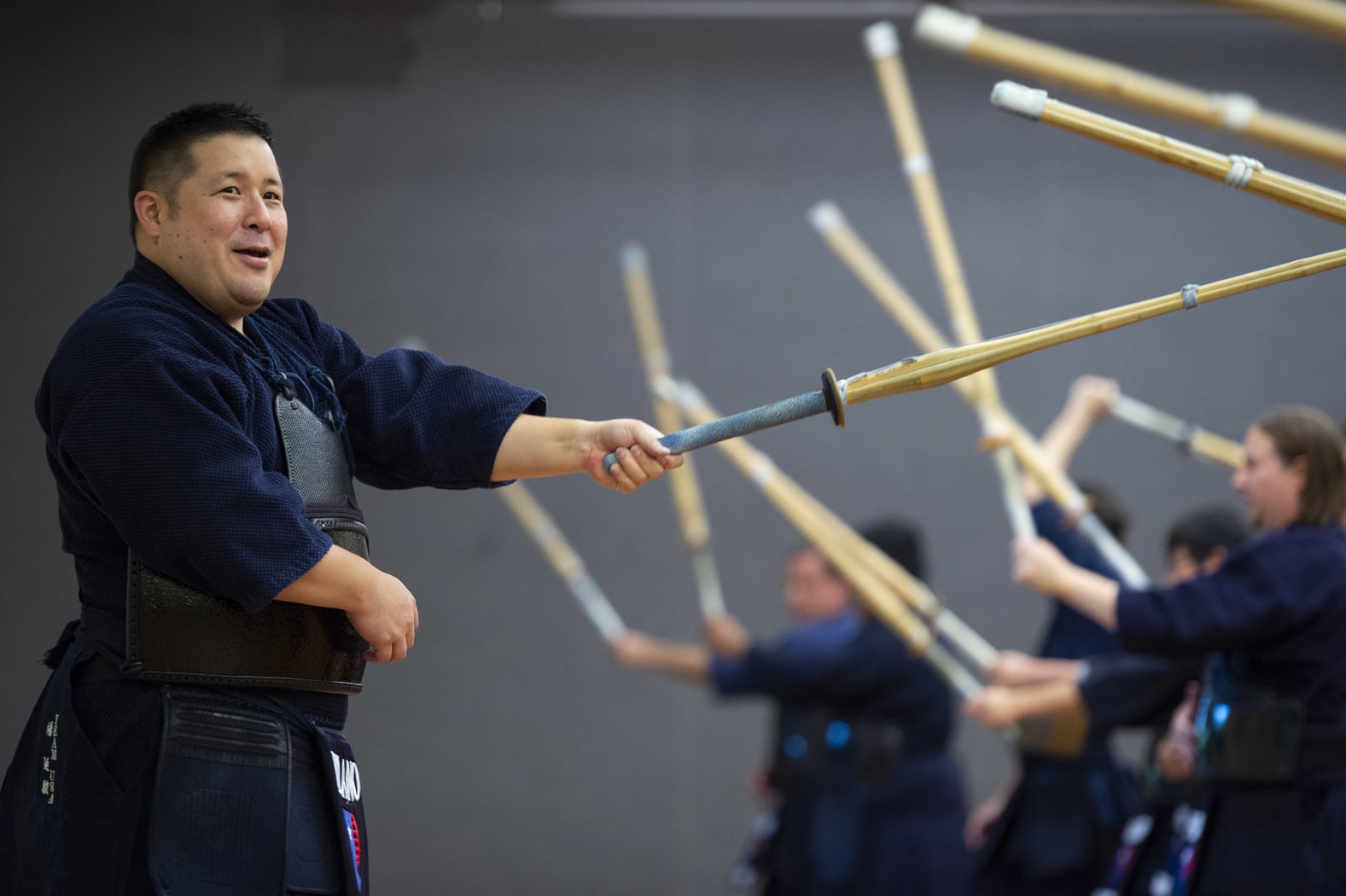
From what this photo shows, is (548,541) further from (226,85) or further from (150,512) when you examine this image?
(150,512)

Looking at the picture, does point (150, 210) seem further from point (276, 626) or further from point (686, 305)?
point (686, 305)

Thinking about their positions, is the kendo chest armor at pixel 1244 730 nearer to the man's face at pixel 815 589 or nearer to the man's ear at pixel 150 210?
the man's face at pixel 815 589

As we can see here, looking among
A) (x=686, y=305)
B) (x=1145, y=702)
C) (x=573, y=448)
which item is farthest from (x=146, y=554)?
(x=686, y=305)

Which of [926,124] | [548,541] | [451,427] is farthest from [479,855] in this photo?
Answer: [451,427]

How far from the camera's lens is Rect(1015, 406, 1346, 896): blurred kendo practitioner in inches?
110

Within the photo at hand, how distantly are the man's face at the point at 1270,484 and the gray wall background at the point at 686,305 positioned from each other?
2.59 m

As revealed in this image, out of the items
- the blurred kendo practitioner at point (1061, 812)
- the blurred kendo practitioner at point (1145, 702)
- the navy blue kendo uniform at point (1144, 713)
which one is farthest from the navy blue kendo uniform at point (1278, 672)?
the blurred kendo practitioner at point (1061, 812)

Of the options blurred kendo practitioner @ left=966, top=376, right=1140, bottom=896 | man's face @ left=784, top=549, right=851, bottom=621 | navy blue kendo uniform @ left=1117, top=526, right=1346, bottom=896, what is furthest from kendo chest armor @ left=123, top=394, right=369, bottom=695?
man's face @ left=784, top=549, right=851, bottom=621

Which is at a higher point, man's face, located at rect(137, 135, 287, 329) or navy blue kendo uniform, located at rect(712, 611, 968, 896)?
man's face, located at rect(137, 135, 287, 329)

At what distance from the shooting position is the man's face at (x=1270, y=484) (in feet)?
9.59

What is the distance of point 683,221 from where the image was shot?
5637mm

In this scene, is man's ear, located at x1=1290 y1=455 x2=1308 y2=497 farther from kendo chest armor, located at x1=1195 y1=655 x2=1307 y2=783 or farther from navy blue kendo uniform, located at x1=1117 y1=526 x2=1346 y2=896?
kendo chest armor, located at x1=1195 y1=655 x2=1307 y2=783

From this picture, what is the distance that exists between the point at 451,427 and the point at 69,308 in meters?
2.09

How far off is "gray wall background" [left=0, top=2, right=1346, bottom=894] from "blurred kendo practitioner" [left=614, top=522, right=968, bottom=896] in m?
1.13
